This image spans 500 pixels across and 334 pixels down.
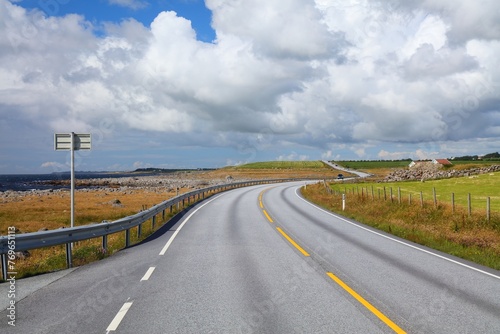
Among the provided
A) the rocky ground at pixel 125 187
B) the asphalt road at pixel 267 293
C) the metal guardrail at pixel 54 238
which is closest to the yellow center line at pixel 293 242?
the asphalt road at pixel 267 293

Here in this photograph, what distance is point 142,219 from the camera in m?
16.0

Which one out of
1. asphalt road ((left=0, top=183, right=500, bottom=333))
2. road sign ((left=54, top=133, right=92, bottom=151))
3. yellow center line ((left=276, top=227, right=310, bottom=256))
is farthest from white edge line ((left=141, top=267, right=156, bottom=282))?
road sign ((left=54, top=133, right=92, bottom=151))

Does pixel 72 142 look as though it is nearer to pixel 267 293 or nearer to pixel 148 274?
pixel 148 274

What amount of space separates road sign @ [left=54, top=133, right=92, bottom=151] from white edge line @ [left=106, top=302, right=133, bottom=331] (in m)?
8.07

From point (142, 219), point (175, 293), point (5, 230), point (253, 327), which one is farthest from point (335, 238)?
point (5, 230)

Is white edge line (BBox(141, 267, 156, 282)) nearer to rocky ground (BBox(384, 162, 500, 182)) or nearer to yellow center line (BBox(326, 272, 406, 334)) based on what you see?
yellow center line (BBox(326, 272, 406, 334))

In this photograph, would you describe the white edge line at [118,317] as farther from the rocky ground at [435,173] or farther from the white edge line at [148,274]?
the rocky ground at [435,173]

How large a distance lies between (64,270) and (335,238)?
8877 mm

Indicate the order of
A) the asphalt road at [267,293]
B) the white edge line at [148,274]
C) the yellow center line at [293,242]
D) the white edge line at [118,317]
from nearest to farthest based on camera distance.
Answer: the white edge line at [118,317] < the asphalt road at [267,293] < the white edge line at [148,274] < the yellow center line at [293,242]

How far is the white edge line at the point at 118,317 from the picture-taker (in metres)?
5.82

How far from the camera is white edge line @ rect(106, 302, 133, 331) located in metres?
5.82

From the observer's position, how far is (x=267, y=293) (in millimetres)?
7559

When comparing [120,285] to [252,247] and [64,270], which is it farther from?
[252,247]

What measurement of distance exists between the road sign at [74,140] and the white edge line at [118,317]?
8.07m
